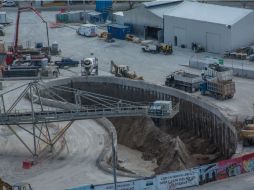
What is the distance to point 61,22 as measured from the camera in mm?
84188

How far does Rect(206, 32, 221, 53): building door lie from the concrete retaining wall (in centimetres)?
993

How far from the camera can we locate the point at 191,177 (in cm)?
Result: 4116

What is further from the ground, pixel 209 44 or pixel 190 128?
pixel 209 44

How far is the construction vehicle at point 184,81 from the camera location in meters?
57.9

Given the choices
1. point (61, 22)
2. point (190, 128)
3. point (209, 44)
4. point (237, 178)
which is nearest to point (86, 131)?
point (190, 128)

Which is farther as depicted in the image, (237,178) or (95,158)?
(95,158)

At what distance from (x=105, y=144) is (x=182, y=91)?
1058cm

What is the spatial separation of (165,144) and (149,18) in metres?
24.3

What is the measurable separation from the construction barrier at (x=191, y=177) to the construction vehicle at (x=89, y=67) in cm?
2342

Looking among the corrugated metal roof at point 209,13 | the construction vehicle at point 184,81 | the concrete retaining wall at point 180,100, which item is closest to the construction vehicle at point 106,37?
the corrugated metal roof at point 209,13

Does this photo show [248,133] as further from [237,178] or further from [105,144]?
[105,144]

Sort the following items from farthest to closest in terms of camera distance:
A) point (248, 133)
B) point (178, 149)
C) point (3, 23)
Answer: point (3, 23)
point (178, 149)
point (248, 133)

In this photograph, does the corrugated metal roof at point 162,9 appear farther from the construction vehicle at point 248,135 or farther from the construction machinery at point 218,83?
the construction vehicle at point 248,135

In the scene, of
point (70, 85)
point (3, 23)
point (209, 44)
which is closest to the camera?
point (70, 85)
